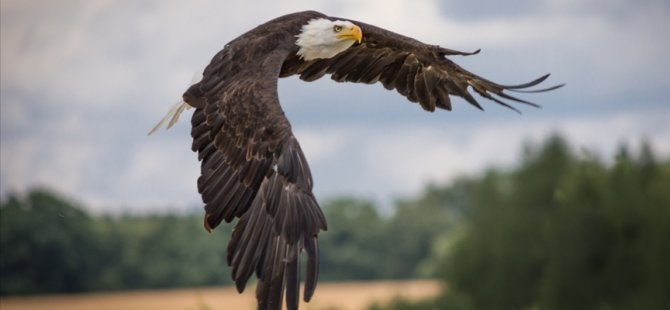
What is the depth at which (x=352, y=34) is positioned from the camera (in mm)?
12492

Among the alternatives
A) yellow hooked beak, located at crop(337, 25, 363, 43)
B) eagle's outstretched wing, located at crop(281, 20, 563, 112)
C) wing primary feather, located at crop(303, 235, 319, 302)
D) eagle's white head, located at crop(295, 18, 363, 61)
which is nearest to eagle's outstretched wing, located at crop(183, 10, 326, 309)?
wing primary feather, located at crop(303, 235, 319, 302)

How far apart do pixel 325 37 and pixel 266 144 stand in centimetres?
169

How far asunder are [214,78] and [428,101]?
8.36ft

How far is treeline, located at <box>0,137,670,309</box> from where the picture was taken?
1304 inches

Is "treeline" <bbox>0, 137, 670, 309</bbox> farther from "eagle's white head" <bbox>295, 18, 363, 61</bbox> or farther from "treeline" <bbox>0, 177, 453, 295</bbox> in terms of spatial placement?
"eagle's white head" <bbox>295, 18, 363, 61</bbox>

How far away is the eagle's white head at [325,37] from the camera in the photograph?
40.4ft

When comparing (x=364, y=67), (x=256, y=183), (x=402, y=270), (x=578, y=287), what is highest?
(x=364, y=67)

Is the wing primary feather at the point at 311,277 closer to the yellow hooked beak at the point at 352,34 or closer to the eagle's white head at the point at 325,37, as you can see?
the eagle's white head at the point at 325,37

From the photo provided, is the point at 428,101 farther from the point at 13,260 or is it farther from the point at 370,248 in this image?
the point at 370,248

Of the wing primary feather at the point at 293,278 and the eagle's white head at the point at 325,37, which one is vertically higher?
the eagle's white head at the point at 325,37

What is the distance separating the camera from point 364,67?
1354 cm

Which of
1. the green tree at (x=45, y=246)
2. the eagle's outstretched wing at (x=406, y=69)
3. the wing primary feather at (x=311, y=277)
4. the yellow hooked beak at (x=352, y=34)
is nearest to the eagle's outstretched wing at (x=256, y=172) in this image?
the wing primary feather at (x=311, y=277)

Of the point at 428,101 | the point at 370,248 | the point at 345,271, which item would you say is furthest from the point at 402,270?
the point at 428,101

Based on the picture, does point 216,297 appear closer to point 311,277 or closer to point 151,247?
point 151,247
